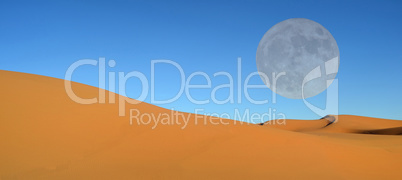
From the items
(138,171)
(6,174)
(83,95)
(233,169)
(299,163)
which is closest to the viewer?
(6,174)

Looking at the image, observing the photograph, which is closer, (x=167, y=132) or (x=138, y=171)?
(x=138, y=171)

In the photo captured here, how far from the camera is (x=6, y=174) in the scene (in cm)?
456

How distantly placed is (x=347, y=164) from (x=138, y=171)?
4.96m

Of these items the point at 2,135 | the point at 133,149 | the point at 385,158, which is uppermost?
the point at 2,135

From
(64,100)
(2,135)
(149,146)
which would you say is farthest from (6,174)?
(64,100)

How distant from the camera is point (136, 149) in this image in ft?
20.8

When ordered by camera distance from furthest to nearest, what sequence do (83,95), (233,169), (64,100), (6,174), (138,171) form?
1. (83,95)
2. (64,100)
3. (233,169)
4. (138,171)
5. (6,174)

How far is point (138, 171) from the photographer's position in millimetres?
5293

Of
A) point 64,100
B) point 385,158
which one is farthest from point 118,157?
point 385,158

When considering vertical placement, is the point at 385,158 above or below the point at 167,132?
below

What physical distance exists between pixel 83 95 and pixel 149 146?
134 inches

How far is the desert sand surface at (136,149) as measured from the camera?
5.23 metres

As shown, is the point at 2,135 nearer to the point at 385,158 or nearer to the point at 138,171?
the point at 138,171

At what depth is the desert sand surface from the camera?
523cm
